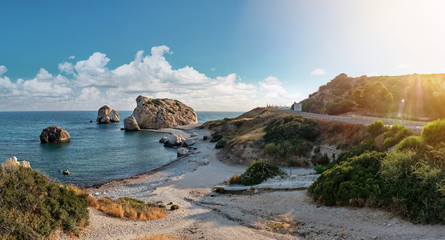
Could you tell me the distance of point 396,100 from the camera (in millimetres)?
44438

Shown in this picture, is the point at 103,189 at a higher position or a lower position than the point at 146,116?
lower

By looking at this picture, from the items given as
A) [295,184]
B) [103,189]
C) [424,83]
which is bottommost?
[103,189]

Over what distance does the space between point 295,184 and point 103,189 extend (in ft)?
63.1

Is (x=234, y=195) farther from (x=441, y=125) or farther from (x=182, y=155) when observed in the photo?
(x=182, y=155)

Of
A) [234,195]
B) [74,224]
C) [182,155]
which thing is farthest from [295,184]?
[182,155]

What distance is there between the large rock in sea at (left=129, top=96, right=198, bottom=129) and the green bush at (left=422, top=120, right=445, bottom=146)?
8710cm

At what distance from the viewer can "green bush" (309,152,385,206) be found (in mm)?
12047

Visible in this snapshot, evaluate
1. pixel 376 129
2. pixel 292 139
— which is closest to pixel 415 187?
pixel 376 129

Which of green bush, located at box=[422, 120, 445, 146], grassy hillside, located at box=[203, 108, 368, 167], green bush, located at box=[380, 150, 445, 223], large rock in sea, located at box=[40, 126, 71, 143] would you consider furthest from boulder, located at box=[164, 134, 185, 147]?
green bush, located at box=[422, 120, 445, 146]

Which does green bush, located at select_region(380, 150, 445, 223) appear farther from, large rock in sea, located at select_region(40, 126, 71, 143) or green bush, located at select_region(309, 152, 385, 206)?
large rock in sea, located at select_region(40, 126, 71, 143)

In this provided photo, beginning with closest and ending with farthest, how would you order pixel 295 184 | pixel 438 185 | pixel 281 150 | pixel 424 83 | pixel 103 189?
pixel 438 185 < pixel 295 184 < pixel 103 189 < pixel 281 150 < pixel 424 83

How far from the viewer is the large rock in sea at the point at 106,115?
390ft

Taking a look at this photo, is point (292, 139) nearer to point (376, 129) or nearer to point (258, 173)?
point (376, 129)

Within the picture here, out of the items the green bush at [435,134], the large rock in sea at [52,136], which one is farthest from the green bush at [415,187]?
the large rock in sea at [52,136]
